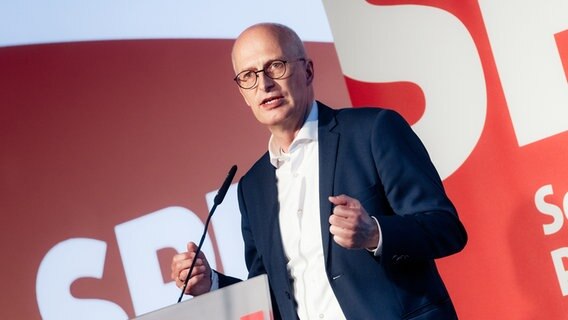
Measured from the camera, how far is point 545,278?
2969mm

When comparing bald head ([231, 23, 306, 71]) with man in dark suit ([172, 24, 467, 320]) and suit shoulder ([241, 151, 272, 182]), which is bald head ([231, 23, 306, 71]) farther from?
suit shoulder ([241, 151, 272, 182])

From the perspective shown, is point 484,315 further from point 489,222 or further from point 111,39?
point 111,39

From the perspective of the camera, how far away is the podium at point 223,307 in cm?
171

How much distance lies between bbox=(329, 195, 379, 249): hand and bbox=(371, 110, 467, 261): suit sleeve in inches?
4.0

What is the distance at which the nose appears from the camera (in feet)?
7.64

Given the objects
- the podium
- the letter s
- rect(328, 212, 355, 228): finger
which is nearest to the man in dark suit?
rect(328, 212, 355, 228): finger

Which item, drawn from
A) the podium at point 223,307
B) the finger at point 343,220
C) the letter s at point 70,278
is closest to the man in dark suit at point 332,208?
the finger at point 343,220

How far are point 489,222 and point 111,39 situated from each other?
1529 millimetres

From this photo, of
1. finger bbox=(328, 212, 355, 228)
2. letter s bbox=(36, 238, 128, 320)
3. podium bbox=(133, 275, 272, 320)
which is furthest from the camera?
letter s bbox=(36, 238, 128, 320)

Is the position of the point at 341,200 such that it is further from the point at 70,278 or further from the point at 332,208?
the point at 70,278

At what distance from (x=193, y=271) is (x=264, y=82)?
0.52 meters

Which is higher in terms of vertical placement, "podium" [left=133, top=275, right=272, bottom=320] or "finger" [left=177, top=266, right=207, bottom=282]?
"finger" [left=177, top=266, right=207, bottom=282]

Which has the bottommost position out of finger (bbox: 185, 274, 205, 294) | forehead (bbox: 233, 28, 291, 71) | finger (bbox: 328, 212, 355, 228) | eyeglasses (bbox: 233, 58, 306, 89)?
finger (bbox: 185, 274, 205, 294)

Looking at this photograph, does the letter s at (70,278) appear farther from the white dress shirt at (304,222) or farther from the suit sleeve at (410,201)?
the suit sleeve at (410,201)
